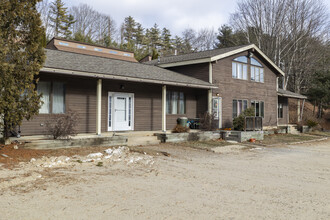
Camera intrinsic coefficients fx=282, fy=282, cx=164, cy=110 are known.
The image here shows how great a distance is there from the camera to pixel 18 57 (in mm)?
8008

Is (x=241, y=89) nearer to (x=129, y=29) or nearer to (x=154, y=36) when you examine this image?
(x=129, y=29)

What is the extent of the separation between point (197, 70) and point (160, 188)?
12.3 m

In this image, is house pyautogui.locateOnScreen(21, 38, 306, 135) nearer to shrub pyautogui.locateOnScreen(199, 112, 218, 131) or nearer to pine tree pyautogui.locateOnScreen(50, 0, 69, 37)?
shrub pyautogui.locateOnScreen(199, 112, 218, 131)

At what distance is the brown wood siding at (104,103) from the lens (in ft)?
34.8

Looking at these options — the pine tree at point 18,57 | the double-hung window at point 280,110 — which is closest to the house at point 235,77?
the double-hung window at point 280,110

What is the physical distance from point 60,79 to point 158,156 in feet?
16.9

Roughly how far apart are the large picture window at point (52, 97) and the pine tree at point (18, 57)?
2.01 metres

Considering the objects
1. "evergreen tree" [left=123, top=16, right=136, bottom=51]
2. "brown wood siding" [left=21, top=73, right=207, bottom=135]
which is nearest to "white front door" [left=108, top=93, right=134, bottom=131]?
"brown wood siding" [left=21, top=73, right=207, bottom=135]

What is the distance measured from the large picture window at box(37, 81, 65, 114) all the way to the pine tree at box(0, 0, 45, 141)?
2009mm

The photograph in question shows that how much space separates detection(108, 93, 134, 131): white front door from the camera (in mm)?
12703

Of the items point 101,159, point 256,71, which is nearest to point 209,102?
point 256,71

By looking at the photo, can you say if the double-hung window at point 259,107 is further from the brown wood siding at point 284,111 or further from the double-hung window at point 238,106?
the brown wood siding at point 284,111

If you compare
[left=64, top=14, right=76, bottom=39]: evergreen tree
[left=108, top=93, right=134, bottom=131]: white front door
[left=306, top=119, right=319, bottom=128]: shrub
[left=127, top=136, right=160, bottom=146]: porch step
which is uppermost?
[left=64, top=14, right=76, bottom=39]: evergreen tree

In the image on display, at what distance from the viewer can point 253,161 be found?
872 cm
